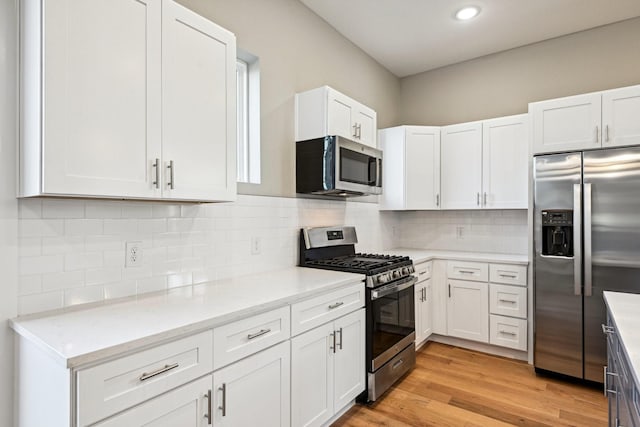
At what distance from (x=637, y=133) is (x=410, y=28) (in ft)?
6.49

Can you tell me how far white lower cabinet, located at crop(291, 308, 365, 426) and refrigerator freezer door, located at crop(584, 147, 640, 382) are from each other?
1.79m

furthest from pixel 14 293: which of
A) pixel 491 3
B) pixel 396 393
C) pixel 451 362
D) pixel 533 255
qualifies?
pixel 491 3

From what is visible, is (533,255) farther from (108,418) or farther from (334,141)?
(108,418)

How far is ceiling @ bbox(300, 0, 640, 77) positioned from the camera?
2.93m

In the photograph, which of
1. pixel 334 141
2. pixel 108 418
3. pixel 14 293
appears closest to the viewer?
pixel 108 418

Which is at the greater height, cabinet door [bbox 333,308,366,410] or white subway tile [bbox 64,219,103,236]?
white subway tile [bbox 64,219,103,236]

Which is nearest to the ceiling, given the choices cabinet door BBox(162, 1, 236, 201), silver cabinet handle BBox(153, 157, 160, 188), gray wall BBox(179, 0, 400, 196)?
gray wall BBox(179, 0, 400, 196)

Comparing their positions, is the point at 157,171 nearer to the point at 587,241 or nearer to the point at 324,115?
the point at 324,115

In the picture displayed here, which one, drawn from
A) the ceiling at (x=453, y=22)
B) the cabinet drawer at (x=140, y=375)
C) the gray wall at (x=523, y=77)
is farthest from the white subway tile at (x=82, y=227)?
the gray wall at (x=523, y=77)

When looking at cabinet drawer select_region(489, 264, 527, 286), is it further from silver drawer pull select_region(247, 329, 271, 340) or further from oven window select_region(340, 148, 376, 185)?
silver drawer pull select_region(247, 329, 271, 340)

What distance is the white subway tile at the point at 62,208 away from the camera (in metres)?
1.50

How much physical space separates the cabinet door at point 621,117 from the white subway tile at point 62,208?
11.4 feet

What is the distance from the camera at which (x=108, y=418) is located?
43.1 inches

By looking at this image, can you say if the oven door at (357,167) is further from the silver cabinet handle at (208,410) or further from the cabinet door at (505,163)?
the silver cabinet handle at (208,410)
